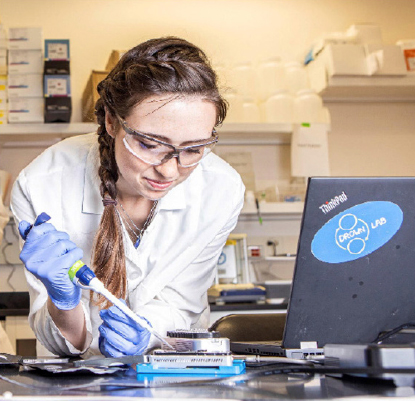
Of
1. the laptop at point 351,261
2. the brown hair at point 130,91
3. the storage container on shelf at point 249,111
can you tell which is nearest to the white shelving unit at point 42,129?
the storage container on shelf at point 249,111

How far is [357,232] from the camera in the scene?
90 cm

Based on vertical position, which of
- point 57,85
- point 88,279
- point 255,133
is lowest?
point 88,279

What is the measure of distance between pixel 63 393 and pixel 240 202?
1.02 metres

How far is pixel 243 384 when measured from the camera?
0.69 metres

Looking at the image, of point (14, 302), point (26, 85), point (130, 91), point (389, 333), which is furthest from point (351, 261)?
point (26, 85)

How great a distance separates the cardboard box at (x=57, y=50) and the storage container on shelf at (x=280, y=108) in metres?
1.07

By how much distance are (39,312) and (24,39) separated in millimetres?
2052

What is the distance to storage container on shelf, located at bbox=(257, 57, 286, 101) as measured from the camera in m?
3.27

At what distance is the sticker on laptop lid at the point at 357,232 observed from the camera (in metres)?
0.88

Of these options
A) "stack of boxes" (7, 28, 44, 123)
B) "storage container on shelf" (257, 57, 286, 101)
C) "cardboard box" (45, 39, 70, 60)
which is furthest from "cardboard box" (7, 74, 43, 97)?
"storage container on shelf" (257, 57, 286, 101)

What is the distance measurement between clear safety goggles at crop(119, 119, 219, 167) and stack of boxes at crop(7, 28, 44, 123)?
73.2 inches

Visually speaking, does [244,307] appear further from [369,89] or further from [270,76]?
[369,89]

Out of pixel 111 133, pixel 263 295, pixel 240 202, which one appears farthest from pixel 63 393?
pixel 263 295

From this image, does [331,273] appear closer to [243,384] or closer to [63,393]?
[243,384]
